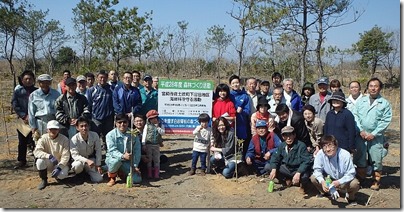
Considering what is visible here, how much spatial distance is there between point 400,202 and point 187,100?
3.28 metres

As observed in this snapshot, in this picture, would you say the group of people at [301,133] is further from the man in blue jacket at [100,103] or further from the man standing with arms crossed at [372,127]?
the man in blue jacket at [100,103]

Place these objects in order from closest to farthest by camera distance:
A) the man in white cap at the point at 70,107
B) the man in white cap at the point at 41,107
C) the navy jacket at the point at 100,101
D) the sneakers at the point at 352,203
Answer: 1. the sneakers at the point at 352,203
2. the man in white cap at the point at 70,107
3. the man in white cap at the point at 41,107
4. the navy jacket at the point at 100,101

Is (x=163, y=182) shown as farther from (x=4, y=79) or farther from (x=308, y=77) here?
(x=4, y=79)

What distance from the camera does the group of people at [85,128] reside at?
522 centimetres

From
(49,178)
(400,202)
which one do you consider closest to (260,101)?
(400,202)

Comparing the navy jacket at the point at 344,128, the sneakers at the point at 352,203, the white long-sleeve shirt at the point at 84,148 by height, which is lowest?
the sneakers at the point at 352,203

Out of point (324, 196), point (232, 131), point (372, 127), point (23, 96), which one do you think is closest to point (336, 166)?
point (324, 196)

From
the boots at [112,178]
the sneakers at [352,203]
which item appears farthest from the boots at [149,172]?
the sneakers at [352,203]

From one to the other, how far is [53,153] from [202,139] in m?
2.18

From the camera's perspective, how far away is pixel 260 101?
5410 millimetres

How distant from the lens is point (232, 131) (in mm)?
5633

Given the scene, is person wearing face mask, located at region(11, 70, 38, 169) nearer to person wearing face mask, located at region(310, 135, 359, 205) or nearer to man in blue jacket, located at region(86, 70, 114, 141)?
man in blue jacket, located at region(86, 70, 114, 141)

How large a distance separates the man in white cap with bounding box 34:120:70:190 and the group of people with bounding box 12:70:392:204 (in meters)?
0.01

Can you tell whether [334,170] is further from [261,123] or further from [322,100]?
[322,100]
